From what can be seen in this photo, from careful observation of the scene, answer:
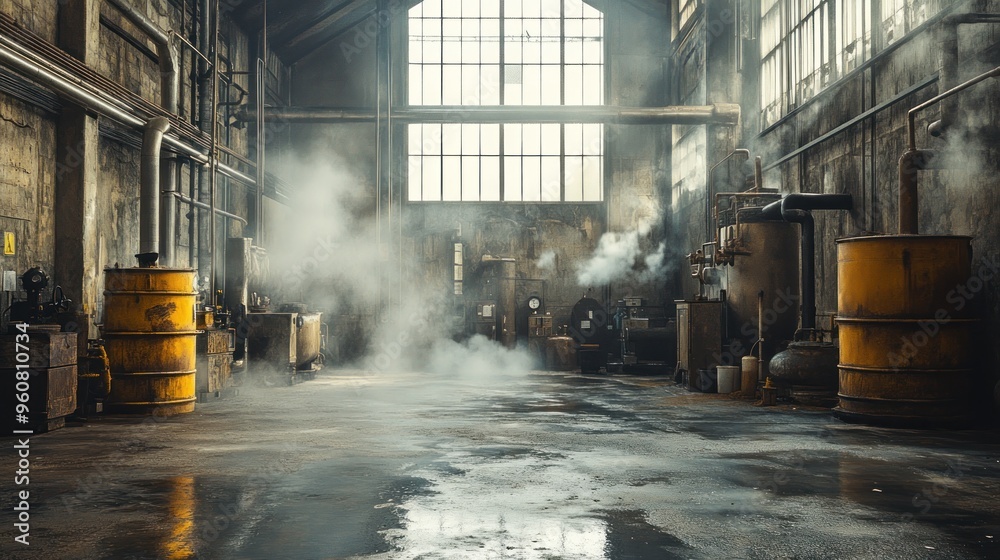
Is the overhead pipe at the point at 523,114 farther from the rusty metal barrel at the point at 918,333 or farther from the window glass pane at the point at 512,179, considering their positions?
the rusty metal barrel at the point at 918,333

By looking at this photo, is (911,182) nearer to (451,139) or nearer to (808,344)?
(808,344)

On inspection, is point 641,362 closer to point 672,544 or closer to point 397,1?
point 397,1

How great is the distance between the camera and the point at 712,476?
19.7 ft

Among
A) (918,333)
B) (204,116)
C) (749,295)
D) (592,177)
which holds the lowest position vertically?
(918,333)

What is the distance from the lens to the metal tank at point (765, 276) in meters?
12.9

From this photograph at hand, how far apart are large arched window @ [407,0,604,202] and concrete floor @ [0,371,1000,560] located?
1376cm

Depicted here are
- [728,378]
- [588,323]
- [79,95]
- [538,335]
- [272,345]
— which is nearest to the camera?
[79,95]

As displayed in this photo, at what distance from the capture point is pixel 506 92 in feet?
75.3

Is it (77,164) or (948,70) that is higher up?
(948,70)

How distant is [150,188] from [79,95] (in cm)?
176

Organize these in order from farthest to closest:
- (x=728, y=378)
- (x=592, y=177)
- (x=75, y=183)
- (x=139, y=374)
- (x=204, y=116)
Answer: (x=592, y=177) → (x=204, y=116) → (x=728, y=378) → (x=75, y=183) → (x=139, y=374)

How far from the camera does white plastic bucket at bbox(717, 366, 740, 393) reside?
1266cm

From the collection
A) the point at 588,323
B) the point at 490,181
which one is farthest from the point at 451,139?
the point at 588,323

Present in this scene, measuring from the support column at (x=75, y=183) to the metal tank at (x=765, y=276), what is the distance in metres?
9.45
